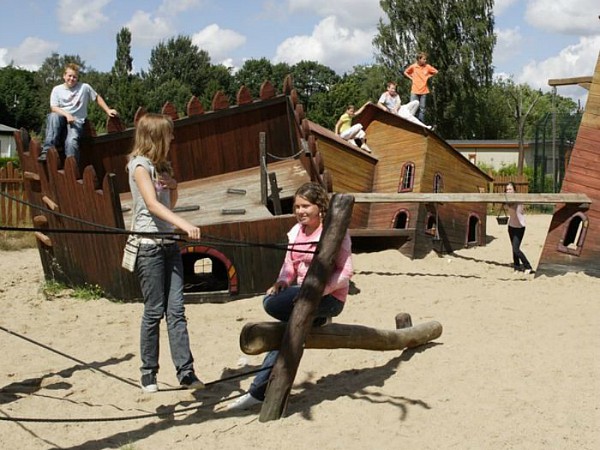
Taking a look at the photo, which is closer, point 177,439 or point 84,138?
point 177,439

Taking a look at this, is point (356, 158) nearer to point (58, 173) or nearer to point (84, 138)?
point (84, 138)

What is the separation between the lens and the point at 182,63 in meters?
84.2

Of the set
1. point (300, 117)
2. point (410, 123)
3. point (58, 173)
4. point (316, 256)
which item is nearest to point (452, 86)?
point (410, 123)

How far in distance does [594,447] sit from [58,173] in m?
6.65

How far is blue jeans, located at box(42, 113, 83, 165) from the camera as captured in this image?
384 inches

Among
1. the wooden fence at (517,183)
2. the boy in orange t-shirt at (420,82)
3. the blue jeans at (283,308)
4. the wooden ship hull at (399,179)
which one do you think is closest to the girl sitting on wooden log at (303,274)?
the blue jeans at (283,308)

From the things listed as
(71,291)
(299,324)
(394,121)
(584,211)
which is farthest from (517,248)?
(299,324)

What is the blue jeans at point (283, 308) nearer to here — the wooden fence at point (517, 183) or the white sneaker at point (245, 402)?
the white sneaker at point (245, 402)

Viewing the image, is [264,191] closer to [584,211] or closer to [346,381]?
[584,211]

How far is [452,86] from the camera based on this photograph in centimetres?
4194

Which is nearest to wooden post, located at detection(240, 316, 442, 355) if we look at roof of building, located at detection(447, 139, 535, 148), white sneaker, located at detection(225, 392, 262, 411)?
white sneaker, located at detection(225, 392, 262, 411)

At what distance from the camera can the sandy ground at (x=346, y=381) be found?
15.1ft

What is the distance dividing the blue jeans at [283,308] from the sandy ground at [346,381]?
0.59 feet

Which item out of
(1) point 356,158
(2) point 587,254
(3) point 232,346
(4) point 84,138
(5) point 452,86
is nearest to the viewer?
(3) point 232,346
